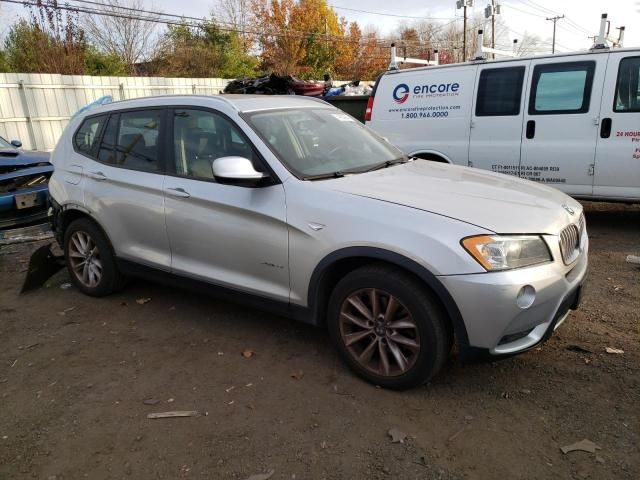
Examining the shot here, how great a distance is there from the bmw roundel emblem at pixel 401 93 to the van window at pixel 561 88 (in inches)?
64.7

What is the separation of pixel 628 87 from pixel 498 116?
4.56ft

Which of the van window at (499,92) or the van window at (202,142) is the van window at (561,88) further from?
the van window at (202,142)

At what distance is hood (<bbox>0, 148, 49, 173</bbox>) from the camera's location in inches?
255

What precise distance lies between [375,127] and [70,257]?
14.4ft

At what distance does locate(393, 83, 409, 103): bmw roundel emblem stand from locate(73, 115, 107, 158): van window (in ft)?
13.3

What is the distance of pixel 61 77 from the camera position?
1462 centimetres

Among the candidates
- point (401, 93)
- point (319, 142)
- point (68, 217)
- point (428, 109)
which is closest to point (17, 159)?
point (68, 217)

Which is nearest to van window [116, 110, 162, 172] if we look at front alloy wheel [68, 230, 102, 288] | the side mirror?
front alloy wheel [68, 230, 102, 288]

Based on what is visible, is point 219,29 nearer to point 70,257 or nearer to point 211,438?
point 70,257

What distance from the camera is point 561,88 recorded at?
602cm

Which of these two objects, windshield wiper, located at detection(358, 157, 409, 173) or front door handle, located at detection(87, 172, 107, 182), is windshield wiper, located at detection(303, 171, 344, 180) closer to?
windshield wiper, located at detection(358, 157, 409, 173)

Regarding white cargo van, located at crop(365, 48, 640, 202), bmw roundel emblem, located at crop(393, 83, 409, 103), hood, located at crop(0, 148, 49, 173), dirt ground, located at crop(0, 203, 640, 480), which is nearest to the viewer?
dirt ground, located at crop(0, 203, 640, 480)

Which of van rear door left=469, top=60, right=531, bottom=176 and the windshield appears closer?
the windshield

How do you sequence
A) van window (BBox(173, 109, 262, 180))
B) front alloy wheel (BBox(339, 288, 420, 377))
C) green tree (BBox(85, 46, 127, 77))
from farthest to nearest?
green tree (BBox(85, 46, 127, 77))
van window (BBox(173, 109, 262, 180))
front alloy wheel (BBox(339, 288, 420, 377))
